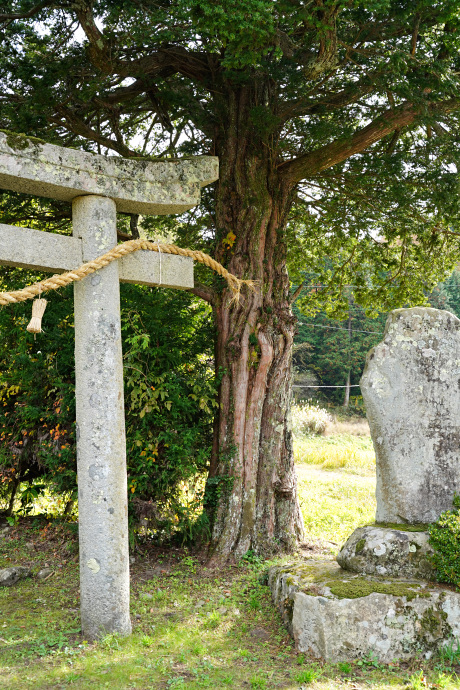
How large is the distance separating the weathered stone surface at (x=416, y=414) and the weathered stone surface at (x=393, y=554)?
27 cm

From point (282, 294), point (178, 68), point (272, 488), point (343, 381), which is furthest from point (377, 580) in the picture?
point (343, 381)

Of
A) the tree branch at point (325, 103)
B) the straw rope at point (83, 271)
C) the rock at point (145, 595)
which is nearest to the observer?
the straw rope at point (83, 271)

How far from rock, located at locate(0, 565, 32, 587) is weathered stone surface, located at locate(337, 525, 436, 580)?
3.34 meters

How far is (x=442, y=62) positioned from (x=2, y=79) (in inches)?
181

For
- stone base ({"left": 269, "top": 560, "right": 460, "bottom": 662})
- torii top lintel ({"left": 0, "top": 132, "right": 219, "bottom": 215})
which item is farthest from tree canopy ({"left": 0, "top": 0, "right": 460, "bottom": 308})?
stone base ({"left": 269, "top": 560, "right": 460, "bottom": 662})

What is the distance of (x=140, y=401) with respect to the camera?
593 cm

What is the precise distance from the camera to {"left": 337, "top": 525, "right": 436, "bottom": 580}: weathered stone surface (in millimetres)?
4305

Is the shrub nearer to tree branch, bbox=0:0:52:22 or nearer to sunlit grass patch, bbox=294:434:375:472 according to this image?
sunlit grass patch, bbox=294:434:375:472

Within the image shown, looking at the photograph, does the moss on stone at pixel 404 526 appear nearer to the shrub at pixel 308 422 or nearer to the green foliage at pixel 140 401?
the green foliage at pixel 140 401

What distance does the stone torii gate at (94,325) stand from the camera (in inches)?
161

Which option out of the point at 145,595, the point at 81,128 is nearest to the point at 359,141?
the point at 81,128

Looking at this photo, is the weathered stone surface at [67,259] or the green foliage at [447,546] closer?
the weathered stone surface at [67,259]

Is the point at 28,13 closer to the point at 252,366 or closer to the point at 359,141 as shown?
the point at 359,141

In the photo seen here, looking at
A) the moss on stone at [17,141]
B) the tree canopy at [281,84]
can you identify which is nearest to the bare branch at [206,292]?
the tree canopy at [281,84]
